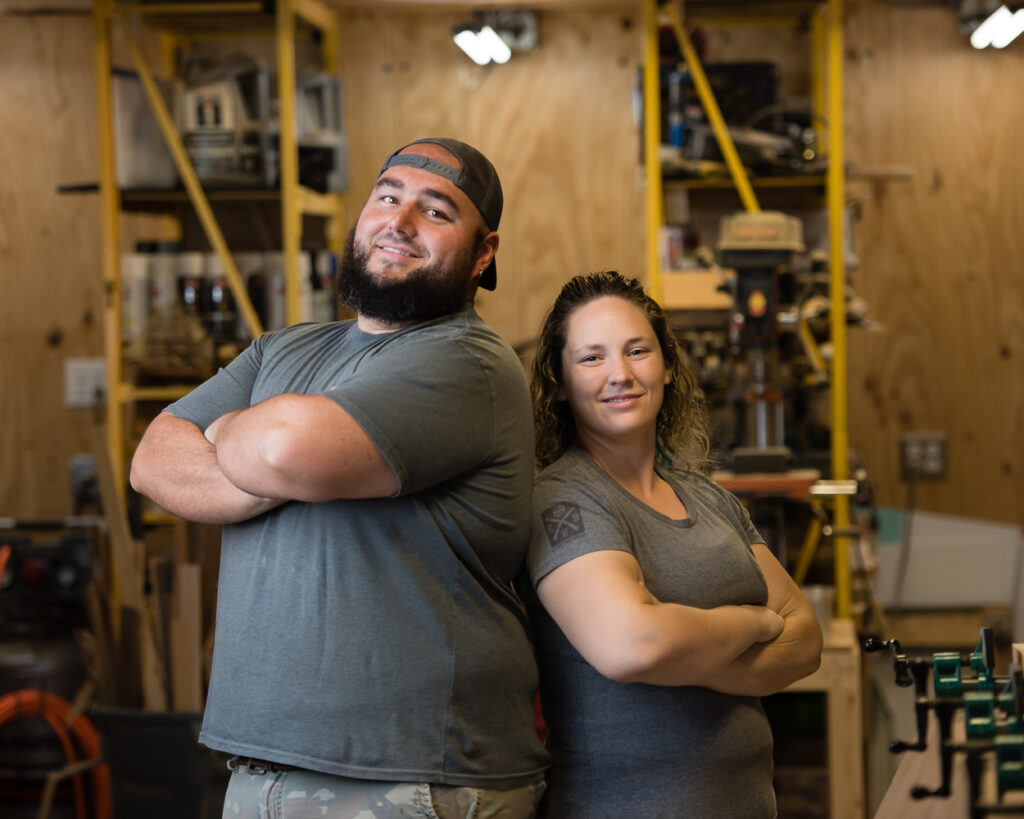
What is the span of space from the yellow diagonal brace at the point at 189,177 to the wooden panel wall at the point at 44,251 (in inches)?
24.5

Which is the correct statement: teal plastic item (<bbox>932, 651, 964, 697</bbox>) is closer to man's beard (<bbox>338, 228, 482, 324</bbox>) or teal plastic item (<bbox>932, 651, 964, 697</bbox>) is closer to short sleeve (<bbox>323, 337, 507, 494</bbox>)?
short sleeve (<bbox>323, 337, 507, 494</bbox>)

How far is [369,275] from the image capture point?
61.2 inches

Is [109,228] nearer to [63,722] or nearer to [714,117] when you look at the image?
[63,722]

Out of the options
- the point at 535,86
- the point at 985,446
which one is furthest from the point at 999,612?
the point at 535,86

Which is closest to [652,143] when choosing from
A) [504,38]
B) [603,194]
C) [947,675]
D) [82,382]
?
[603,194]

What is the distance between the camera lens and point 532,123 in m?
4.17

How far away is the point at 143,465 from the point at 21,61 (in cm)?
308

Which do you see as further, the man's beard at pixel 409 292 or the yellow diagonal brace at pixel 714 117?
the yellow diagonal brace at pixel 714 117

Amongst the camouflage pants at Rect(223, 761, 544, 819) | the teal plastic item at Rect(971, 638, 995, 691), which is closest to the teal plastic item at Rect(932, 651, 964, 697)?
the teal plastic item at Rect(971, 638, 995, 691)

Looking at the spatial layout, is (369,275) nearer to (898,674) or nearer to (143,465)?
(143,465)

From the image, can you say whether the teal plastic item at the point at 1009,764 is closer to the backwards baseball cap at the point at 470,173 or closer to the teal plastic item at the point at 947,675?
the teal plastic item at the point at 947,675

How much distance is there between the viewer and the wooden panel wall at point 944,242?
161 inches

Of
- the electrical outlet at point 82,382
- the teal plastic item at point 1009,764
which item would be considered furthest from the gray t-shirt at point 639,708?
the electrical outlet at point 82,382

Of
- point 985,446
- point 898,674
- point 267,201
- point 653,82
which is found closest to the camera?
point 898,674
